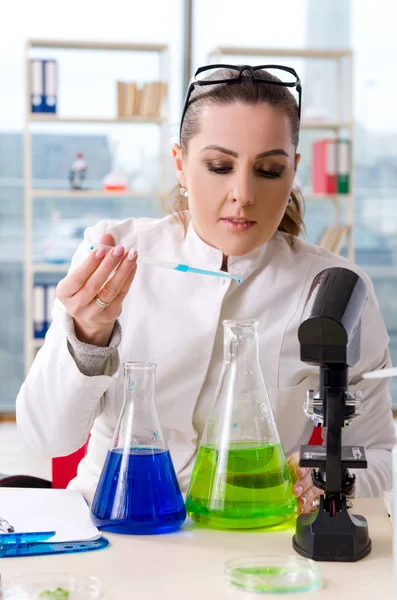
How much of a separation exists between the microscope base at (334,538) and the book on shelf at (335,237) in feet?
12.4

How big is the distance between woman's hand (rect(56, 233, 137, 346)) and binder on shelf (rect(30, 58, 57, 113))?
11.3ft

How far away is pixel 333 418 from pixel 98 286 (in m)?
0.40

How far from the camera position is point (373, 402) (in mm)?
1399

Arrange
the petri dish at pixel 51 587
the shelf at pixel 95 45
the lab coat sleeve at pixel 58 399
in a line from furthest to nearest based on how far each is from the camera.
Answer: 1. the shelf at pixel 95 45
2. the lab coat sleeve at pixel 58 399
3. the petri dish at pixel 51 587

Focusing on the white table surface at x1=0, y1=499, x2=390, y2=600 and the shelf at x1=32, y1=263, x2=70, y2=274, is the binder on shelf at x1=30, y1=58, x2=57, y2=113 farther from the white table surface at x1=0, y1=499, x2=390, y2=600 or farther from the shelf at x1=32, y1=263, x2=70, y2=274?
the white table surface at x1=0, y1=499, x2=390, y2=600

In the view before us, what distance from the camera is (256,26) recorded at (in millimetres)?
A: 4805

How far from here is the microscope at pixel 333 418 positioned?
80cm

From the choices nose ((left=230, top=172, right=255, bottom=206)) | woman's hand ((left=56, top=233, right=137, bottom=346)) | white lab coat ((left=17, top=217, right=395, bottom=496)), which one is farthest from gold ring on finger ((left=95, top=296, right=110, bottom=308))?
nose ((left=230, top=172, right=255, bottom=206))

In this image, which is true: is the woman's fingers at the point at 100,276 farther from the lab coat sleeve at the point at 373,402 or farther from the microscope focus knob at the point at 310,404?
the lab coat sleeve at the point at 373,402

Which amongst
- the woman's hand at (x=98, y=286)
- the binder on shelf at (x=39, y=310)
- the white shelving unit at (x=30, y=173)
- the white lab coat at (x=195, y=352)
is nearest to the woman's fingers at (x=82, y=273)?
the woman's hand at (x=98, y=286)

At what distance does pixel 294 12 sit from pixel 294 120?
12.1 ft

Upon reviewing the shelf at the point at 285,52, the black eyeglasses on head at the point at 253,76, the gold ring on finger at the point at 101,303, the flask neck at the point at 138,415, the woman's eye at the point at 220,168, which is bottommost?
the flask neck at the point at 138,415

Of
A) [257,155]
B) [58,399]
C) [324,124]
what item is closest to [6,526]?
[58,399]

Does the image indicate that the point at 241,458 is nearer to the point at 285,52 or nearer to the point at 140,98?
the point at 140,98
